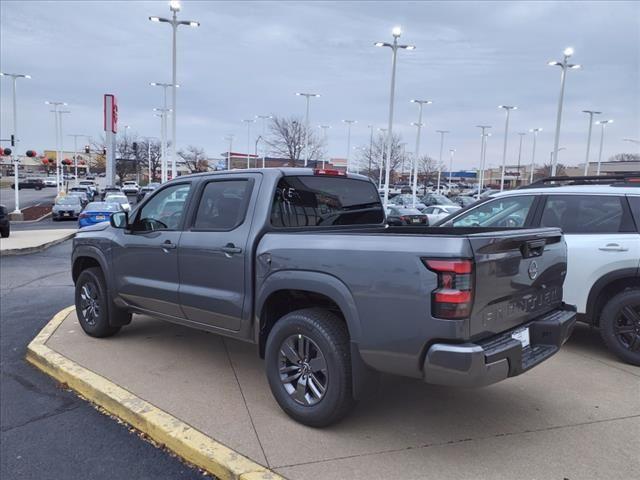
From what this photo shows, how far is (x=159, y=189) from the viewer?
5266 millimetres

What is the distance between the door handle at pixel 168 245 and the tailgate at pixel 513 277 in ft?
9.30

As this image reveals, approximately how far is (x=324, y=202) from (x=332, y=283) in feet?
4.41

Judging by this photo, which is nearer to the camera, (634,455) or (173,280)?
(634,455)

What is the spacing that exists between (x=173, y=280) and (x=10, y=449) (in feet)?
5.90

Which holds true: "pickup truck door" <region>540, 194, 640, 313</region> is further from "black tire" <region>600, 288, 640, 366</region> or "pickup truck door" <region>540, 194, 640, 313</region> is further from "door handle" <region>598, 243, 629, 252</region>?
"black tire" <region>600, 288, 640, 366</region>

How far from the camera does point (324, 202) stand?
183 inches

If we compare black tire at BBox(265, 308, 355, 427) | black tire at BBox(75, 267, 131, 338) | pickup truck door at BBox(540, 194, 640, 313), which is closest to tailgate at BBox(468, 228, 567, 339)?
black tire at BBox(265, 308, 355, 427)

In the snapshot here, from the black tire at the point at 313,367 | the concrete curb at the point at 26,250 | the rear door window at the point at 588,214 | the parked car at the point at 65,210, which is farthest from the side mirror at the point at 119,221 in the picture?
the parked car at the point at 65,210

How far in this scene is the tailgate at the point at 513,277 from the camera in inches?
121

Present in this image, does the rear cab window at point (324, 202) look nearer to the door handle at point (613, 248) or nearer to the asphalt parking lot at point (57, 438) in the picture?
the asphalt parking lot at point (57, 438)

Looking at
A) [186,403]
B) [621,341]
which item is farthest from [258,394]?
[621,341]

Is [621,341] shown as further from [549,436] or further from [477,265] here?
[477,265]

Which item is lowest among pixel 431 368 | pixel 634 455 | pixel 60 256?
pixel 60 256

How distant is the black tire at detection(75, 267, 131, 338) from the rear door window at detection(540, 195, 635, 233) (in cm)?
483
